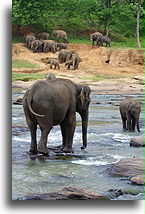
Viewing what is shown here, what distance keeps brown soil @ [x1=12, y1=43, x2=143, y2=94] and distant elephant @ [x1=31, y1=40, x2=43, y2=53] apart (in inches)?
13.2

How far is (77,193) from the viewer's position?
12.2 ft

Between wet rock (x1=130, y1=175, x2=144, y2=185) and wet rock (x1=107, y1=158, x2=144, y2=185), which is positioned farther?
wet rock (x1=107, y1=158, x2=144, y2=185)

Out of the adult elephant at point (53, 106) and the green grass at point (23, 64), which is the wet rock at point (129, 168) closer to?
the adult elephant at point (53, 106)

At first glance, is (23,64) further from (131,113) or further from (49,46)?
(131,113)

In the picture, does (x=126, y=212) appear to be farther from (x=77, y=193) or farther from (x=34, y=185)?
(x=34, y=185)

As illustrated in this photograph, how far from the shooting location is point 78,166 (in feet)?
16.2

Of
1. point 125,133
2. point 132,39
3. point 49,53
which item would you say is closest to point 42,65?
point 49,53

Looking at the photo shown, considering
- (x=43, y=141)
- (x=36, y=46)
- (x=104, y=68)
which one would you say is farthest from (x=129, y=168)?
(x=36, y=46)

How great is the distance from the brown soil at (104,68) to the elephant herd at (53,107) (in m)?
8.89

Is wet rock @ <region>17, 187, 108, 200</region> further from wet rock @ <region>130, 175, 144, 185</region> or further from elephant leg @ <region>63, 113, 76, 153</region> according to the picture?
elephant leg @ <region>63, 113, 76, 153</region>

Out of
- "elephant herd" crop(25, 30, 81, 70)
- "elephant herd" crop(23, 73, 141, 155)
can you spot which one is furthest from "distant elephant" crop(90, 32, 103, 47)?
"elephant herd" crop(23, 73, 141, 155)

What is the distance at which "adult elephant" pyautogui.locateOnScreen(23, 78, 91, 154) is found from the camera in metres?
5.16

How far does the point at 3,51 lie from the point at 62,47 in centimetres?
2019

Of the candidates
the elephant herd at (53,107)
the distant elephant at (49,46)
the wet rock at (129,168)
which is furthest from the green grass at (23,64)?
the wet rock at (129,168)
